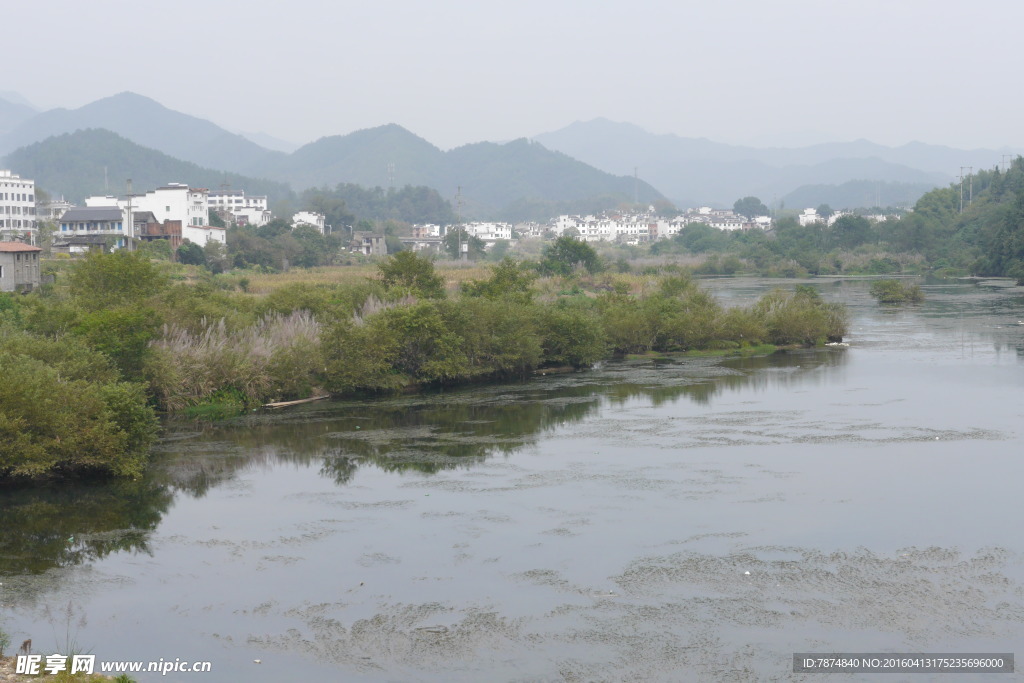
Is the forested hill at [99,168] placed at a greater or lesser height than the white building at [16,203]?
greater

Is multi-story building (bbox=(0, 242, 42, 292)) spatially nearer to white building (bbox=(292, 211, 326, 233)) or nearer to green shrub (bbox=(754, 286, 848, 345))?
green shrub (bbox=(754, 286, 848, 345))

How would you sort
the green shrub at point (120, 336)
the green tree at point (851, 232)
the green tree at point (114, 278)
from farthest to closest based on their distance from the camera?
the green tree at point (851, 232) → the green tree at point (114, 278) → the green shrub at point (120, 336)

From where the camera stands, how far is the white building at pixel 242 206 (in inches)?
3797

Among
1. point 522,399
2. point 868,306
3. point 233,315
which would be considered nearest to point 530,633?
point 522,399

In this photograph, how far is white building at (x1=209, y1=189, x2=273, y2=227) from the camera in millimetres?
A: 96444

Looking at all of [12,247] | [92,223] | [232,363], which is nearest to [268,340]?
[232,363]

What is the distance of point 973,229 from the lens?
8419cm

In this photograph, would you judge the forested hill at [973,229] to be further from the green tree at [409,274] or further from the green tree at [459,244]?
the green tree at [409,274]

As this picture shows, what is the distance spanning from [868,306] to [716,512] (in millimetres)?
38088

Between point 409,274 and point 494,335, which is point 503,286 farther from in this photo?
point 494,335

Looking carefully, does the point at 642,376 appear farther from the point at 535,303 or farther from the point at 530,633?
the point at 530,633

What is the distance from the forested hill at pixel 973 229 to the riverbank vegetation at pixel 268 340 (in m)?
36.1

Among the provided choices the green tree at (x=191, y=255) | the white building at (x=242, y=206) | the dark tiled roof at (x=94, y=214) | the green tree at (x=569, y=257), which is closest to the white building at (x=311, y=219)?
the white building at (x=242, y=206)

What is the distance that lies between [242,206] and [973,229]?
67.0 metres
